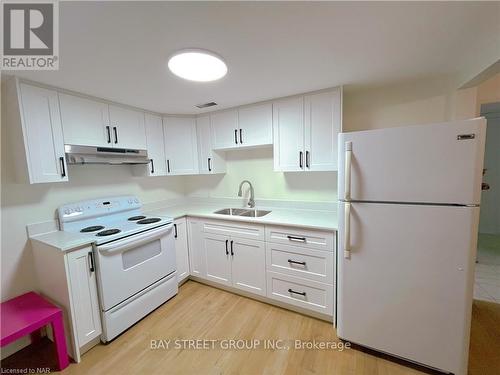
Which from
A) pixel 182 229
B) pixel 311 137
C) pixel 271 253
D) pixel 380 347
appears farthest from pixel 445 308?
pixel 182 229

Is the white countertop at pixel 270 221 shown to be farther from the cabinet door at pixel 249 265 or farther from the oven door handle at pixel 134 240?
the cabinet door at pixel 249 265

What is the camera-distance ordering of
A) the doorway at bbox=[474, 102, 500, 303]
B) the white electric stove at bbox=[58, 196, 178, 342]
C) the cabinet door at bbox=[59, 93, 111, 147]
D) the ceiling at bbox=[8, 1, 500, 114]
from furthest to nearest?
the doorway at bbox=[474, 102, 500, 303] < the cabinet door at bbox=[59, 93, 111, 147] < the white electric stove at bbox=[58, 196, 178, 342] < the ceiling at bbox=[8, 1, 500, 114]

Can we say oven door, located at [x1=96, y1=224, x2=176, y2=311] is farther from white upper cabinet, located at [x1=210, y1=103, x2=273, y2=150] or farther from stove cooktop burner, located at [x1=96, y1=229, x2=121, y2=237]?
white upper cabinet, located at [x1=210, y1=103, x2=273, y2=150]

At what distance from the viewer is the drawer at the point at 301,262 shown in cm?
184

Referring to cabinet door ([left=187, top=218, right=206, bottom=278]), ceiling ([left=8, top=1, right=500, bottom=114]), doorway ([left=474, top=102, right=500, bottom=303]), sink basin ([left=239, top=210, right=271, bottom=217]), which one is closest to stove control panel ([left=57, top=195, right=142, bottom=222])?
cabinet door ([left=187, top=218, right=206, bottom=278])

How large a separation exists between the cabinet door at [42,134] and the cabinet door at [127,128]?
465mm

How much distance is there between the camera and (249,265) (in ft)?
7.34

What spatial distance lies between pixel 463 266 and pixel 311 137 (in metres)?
1.48

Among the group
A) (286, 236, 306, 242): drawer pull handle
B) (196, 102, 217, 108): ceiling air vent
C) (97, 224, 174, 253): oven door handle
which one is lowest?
(286, 236, 306, 242): drawer pull handle

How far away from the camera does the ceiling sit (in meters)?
0.98

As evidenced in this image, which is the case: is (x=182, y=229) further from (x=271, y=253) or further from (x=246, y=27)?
(x=246, y=27)

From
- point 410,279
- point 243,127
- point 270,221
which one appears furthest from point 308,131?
point 410,279

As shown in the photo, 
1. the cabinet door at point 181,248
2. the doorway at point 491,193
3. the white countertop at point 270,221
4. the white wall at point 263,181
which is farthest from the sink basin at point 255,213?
the doorway at point 491,193

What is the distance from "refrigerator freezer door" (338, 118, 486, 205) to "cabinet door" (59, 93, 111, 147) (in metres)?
2.22
